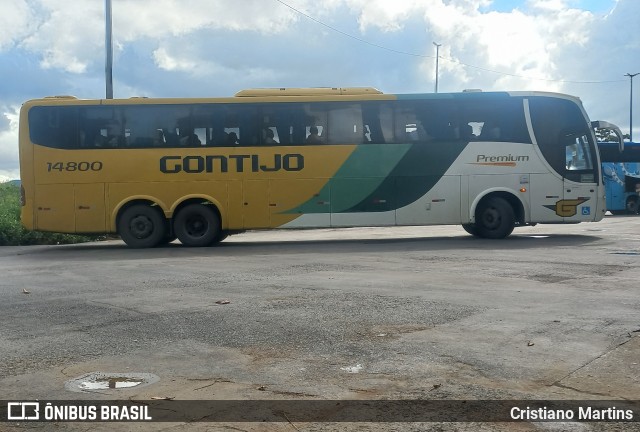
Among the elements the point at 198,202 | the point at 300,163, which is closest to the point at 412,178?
the point at 300,163

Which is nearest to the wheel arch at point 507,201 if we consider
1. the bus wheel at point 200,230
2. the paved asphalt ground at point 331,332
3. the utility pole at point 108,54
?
the paved asphalt ground at point 331,332

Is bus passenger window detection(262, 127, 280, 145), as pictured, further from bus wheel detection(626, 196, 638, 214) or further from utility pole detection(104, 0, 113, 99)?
bus wheel detection(626, 196, 638, 214)

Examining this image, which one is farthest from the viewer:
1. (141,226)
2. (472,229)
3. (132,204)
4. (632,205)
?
(632,205)

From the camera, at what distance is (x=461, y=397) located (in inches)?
189

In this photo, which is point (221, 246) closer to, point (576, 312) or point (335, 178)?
point (335, 178)

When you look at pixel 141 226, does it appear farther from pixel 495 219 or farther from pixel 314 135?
pixel 495 219

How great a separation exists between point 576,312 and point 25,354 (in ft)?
18.4

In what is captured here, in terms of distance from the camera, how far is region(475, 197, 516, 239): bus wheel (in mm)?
17406

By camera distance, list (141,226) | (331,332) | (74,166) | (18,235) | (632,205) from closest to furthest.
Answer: (331,332), (74,166), (141,226), (18,235), (632,205)

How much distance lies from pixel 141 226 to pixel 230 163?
267cm

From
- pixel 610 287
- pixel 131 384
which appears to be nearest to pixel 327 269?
pixel 610 287

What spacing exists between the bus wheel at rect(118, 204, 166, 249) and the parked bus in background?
24414mm

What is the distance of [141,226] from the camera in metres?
17.2

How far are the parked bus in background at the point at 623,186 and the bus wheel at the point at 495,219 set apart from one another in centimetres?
1886
